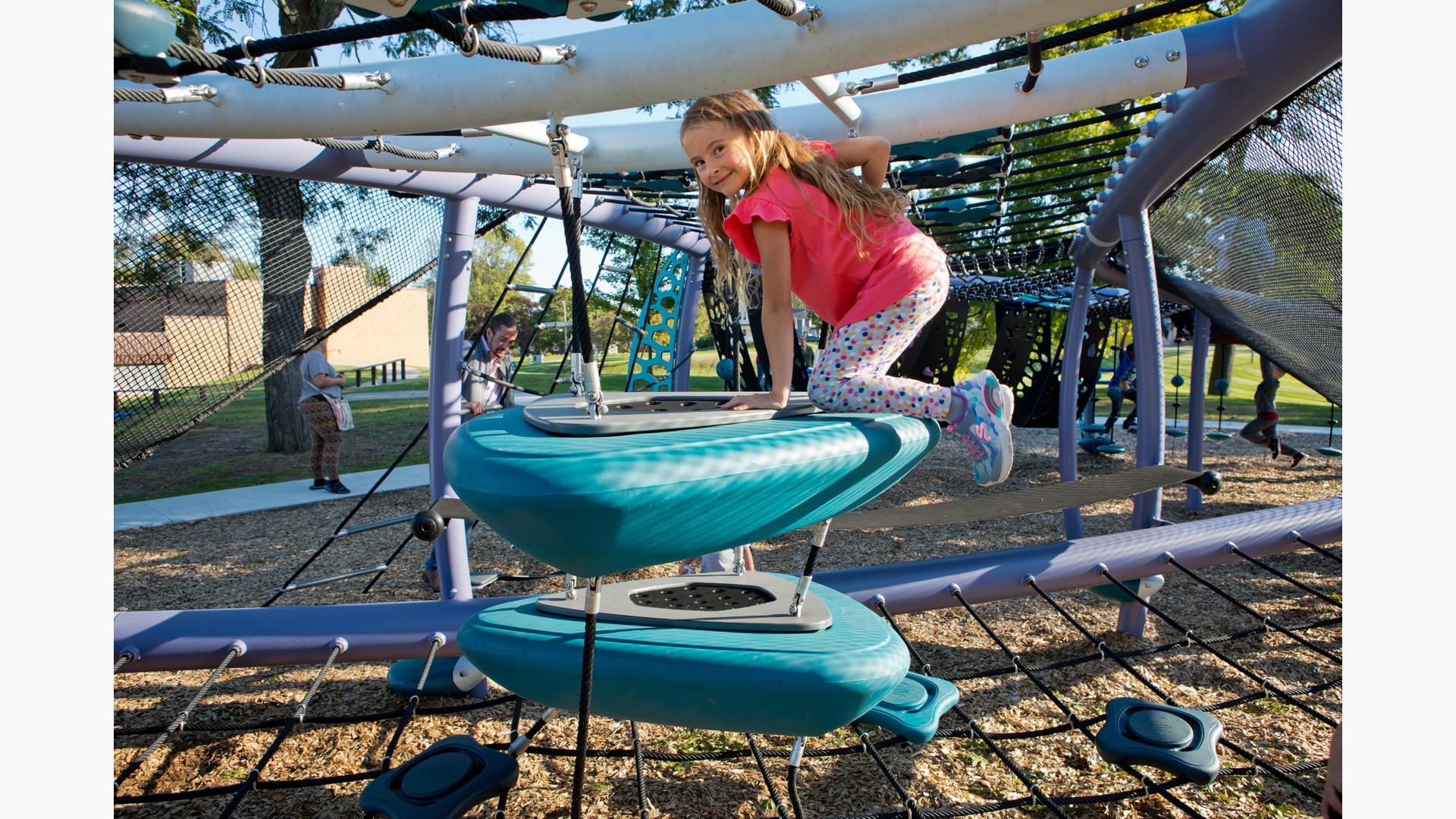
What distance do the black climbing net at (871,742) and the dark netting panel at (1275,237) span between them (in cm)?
126

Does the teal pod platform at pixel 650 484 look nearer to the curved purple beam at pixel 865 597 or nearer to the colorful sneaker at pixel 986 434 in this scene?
the colorful sneaker at pixel 986 434

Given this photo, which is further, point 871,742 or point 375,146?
point 375,146

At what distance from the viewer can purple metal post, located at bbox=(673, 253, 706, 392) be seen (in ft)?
19.7

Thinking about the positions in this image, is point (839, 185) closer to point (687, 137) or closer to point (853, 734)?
point (687, 137)

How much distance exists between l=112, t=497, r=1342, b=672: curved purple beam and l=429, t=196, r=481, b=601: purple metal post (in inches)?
16.4

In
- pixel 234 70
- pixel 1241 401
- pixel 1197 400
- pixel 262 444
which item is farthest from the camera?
pixel 1241 401

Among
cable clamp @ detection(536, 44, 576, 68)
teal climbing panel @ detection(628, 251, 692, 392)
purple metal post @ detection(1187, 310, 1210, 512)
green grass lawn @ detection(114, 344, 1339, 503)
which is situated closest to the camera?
cable clamp @ detection(536, 44, 576, 68)

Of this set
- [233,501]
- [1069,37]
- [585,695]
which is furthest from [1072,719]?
[233,501]

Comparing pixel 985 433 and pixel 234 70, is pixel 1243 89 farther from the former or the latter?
pixel 234 70

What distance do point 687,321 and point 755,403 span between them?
4.50 metres

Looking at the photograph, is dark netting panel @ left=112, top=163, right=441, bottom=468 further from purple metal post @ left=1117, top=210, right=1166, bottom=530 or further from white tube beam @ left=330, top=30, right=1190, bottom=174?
purple metal post @ left=1117, top=210, right=1166, bottom=530

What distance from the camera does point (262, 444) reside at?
1027 cm

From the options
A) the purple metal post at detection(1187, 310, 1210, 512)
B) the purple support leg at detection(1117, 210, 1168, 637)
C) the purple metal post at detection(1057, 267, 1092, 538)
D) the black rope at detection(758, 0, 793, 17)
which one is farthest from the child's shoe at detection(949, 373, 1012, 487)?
the purple metal post at detection(1187, 310, 1210, 512)

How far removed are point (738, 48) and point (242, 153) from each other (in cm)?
176
